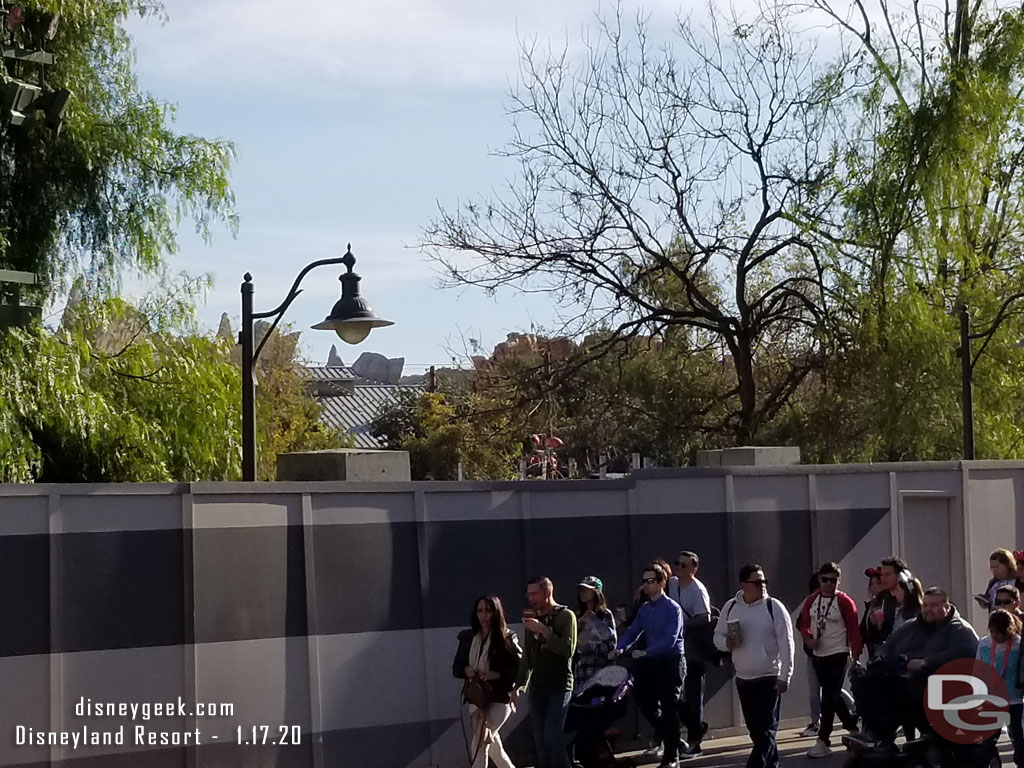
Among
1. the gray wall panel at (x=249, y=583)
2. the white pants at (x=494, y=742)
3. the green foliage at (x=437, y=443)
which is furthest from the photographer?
the green foliage at (x=437, y=443)

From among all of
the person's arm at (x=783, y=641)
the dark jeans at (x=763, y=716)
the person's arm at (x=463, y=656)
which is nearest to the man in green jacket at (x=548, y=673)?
the person's arm at (x=463, y=656)

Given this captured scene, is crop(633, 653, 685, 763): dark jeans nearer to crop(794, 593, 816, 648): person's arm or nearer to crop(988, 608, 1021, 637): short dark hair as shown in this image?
crop(794, 593, 816, 648): person's arm

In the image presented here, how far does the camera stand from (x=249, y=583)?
11781 mm

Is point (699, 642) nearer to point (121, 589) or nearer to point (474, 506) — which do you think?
point (474, 506)

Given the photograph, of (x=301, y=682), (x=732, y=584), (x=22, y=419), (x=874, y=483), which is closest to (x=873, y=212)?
(x=874, y=483)

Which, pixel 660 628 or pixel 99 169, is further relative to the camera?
pixel 99 169

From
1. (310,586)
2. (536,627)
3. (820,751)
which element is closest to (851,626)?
(820,751)

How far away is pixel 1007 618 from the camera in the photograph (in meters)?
10.8

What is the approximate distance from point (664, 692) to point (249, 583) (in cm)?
358

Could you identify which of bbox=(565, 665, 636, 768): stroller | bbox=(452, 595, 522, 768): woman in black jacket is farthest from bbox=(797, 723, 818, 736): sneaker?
bbox=(452, 595, 522, 768): woman in black jacket

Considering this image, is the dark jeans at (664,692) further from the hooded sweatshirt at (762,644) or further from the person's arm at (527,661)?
the person's arm at (527,661)

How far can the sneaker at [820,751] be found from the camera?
42.8ft

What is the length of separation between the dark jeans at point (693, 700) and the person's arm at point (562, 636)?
280 centimetres

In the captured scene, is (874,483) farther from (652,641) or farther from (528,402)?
(528,402)
